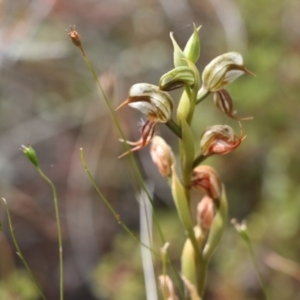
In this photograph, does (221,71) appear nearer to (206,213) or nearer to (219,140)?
(219,140)

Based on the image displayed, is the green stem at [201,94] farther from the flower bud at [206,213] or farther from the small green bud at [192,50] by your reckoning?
the flower bud at [206,213]

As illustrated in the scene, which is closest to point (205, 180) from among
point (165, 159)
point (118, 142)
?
point (165, 159)

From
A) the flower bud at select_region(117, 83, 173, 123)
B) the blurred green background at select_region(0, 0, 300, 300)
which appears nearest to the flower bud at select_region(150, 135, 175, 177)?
the flower bud at select_region(117, 83, 173, 123)

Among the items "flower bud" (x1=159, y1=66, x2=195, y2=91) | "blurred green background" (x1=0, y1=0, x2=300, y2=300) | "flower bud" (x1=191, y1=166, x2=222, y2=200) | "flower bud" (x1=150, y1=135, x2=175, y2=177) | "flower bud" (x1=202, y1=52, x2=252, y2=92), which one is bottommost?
"blurred green background" (x1=0, y1=0, x2=300, y2=300)

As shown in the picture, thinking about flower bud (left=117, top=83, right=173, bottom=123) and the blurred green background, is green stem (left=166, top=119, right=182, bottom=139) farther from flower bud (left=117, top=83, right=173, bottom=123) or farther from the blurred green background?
the blurred green background

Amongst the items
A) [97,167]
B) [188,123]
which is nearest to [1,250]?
[97,167]

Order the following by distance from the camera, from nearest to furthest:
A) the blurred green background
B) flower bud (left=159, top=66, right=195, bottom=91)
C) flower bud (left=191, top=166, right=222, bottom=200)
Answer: flower bud (left=159, top=66, right=195, bottom=91), flower bud (left=191, top=166, right=222, bottom=200), the blurred green background

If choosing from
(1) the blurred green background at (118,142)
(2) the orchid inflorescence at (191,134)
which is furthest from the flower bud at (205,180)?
(1) the blurred green background at (118,142)
